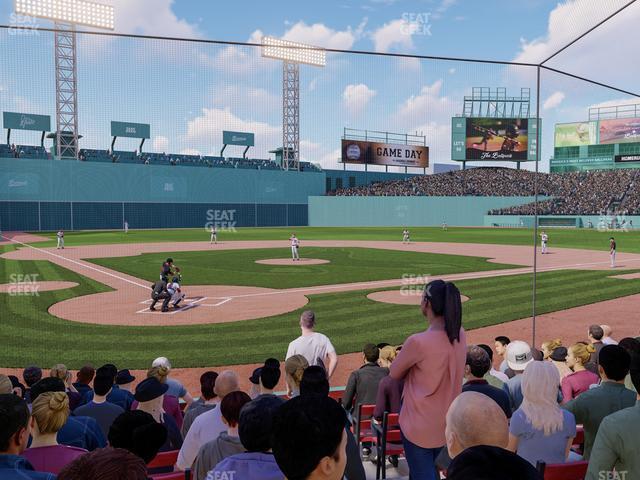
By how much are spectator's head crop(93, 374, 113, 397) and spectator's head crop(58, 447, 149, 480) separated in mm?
3468

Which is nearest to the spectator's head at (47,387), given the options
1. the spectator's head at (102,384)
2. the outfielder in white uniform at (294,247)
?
the spectator's head at (102,384)

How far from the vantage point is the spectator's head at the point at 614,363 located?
438 centimetres

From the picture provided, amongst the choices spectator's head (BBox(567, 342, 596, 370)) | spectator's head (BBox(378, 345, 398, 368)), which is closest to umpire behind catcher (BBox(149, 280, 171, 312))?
spectator's head (BBox(378, 345, 398, 368))

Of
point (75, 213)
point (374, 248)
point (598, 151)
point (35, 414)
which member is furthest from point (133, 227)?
point (598, 151)

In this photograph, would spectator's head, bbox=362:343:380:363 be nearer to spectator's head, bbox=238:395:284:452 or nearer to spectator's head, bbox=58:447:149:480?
spectator's head, bbox=238:395:284:452

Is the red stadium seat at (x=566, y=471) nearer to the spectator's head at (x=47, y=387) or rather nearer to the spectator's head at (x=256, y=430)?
the spectator's head at (x=256, y=430)

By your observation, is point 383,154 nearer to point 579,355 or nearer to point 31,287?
point 31,287

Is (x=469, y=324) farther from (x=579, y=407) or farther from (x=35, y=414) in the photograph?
(x=35, y=414)

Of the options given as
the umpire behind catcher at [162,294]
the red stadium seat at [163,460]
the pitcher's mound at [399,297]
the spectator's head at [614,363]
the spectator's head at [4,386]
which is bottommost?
the pitcher's mound at [399,297]

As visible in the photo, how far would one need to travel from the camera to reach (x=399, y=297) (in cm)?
1794

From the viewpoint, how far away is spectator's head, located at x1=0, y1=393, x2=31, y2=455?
2.99 metres

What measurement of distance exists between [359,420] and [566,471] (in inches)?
95.9

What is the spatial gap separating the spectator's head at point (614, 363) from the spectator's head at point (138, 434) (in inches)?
138

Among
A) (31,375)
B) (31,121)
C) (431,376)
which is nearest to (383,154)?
(31,121)
